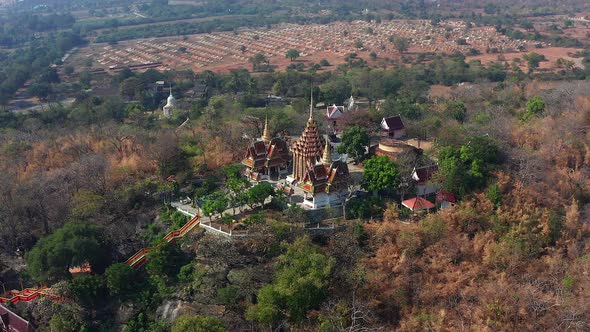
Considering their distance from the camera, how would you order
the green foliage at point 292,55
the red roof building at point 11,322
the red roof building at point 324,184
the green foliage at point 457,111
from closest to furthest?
the red roof building at point 11,322 → the red roof building at point 324,184 → the green foliage at point 457,111 → the green foliage at point 292,55

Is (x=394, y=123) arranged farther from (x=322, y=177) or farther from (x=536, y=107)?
(x=322, y=177)

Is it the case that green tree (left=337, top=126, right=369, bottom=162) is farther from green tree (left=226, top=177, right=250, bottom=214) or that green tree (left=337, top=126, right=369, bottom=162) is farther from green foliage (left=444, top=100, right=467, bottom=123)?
green foliage (left=444, top=100, right=467, bottom=123)

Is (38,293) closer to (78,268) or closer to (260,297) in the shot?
(78,268)

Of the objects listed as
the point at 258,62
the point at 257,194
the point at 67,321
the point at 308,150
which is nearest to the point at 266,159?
the point at 308,150

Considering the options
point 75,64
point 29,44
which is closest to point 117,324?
point 75,64

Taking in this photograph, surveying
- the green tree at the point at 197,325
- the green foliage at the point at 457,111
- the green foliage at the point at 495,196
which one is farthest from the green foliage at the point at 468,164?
the green tree at the point at 197,325

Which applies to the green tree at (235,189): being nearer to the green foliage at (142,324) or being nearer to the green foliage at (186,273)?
the green foliage at (186,273)
